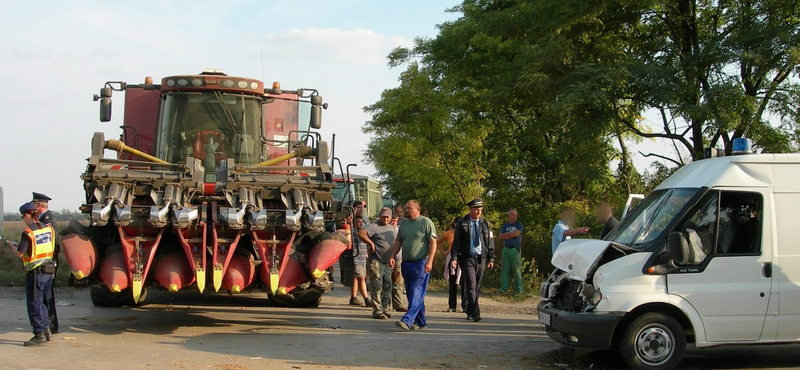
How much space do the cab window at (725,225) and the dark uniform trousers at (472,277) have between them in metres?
4.01

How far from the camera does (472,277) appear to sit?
1145cm

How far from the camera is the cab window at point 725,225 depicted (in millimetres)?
7836

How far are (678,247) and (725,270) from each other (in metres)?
0.59

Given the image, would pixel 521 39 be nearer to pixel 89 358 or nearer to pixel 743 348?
pixel 743 348

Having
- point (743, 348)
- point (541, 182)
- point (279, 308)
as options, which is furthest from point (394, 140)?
point (743, 348)

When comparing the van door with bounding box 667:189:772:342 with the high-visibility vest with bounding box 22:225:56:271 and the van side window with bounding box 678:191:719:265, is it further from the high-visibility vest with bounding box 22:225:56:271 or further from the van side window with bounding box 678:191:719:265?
the high-visibility vest with bounding box 22:225:56:271

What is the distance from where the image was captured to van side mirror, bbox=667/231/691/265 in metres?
7.56

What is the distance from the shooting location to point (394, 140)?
93.0 ft

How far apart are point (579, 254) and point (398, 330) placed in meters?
3.32

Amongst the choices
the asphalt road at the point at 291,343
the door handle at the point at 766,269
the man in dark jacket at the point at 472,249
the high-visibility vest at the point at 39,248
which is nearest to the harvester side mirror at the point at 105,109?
the asphalt road at the point at 291,343

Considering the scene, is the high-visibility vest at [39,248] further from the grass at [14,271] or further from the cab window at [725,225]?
the cab window at [725,225]

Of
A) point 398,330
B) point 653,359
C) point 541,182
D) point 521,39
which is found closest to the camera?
point 653,359

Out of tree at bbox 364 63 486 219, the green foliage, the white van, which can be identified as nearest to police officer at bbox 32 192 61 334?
the white van

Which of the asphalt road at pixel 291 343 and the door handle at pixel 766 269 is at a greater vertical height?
the door handle at pixel 766 269
